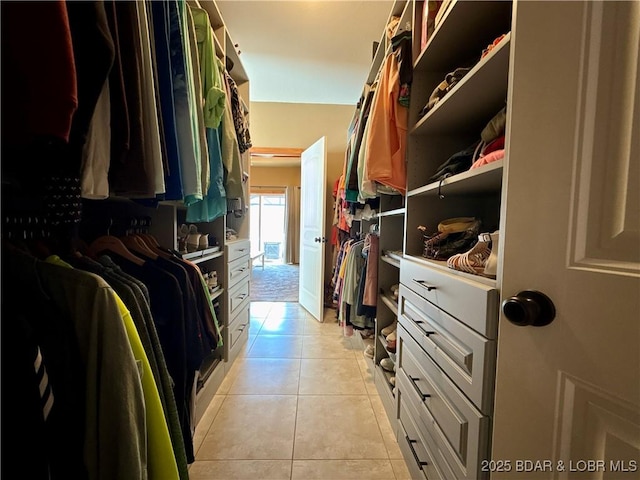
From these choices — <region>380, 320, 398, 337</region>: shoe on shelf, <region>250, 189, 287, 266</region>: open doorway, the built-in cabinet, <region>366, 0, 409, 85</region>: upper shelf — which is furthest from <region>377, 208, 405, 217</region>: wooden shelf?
<region>250, 189, 287, 266</region>: open doorway

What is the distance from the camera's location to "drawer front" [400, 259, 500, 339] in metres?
0.65

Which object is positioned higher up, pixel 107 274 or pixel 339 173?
pixel 339 173

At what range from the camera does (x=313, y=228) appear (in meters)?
3.10

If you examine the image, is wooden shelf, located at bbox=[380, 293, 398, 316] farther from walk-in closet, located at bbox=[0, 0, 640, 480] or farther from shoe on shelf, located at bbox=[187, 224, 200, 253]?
shoe on shelf, located at bbox=[187, 224, 200, 253]

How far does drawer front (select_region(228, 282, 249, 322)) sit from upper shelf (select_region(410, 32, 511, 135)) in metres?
1.53

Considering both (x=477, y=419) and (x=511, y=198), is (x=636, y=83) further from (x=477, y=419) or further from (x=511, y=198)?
(x=477, y=419)

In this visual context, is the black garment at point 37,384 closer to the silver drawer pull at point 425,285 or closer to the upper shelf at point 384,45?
the silver drawer pull at point 425,285

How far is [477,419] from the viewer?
681 millimetres

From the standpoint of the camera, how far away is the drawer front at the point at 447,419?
685 millimetres

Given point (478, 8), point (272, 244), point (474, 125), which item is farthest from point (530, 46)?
point (272, 244)

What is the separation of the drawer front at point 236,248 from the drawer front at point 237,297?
0.23m

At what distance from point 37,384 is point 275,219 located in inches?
277

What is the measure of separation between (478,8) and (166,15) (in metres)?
1.00

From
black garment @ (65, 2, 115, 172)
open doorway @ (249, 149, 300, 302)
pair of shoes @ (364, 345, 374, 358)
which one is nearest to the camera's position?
black garment @ (65, 2, 115, 172)
